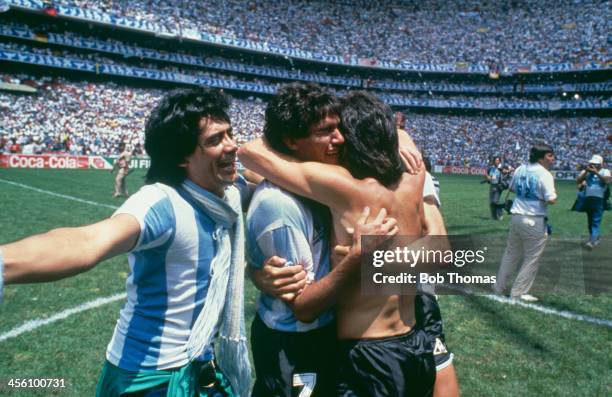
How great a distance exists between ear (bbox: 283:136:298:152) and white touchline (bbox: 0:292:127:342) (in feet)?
13.4

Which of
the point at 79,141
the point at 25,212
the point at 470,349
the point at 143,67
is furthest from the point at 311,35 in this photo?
the point at 470,349

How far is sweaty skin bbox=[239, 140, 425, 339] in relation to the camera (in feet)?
6.97

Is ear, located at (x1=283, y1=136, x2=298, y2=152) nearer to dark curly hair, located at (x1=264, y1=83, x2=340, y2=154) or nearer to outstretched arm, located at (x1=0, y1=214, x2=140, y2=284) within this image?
dark curly hair, located at (x1=264, y1=83, x2=340, y2=154)

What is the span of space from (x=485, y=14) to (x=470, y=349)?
214 ft

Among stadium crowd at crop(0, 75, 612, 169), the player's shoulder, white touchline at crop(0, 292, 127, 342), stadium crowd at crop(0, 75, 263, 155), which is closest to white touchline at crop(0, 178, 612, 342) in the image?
white touchline at crop(0, 292, 127, 342)

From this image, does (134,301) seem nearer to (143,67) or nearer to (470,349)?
(470,349)

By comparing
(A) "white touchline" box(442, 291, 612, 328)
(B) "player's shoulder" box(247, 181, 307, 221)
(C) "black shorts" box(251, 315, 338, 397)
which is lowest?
(A) "white touchline" box(442, 291, 612, 328)

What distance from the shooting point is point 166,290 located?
2.12 meters

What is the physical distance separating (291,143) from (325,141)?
195mm

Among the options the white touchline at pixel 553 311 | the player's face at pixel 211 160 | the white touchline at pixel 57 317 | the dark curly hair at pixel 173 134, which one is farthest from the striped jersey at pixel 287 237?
the white touchline at pixel 553 311

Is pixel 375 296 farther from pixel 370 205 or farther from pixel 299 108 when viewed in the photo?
pixel 299 108

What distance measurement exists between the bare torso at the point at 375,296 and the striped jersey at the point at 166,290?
0.67m

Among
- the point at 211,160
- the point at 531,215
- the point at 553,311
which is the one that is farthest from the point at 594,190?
the point at 211,160

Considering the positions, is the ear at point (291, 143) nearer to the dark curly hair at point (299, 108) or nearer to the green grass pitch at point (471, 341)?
the dark curly hair at point (299, 108)
